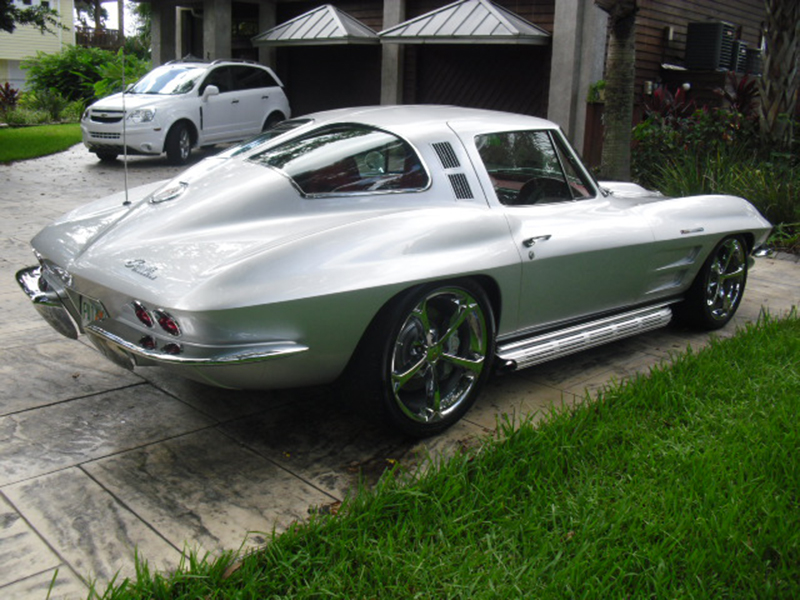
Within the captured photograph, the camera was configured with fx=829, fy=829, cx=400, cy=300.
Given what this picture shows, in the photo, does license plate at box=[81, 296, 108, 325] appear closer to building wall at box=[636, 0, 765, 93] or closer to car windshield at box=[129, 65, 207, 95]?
car windshield at box=[129, 65, 207, 95]

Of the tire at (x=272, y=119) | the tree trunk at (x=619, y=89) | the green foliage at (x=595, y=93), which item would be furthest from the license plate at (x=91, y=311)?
the tire at (x=272, y=119)

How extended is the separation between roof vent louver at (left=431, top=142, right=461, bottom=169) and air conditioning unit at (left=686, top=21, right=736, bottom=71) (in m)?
11.6

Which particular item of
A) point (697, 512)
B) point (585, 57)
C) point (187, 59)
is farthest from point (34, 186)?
point (697, 512)

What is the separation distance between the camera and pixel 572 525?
297cm

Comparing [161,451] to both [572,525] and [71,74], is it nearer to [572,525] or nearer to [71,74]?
[572,525]

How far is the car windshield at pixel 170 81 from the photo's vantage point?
14008 mm

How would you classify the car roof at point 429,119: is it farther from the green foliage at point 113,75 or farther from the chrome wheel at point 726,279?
the green foliage at point 113,75

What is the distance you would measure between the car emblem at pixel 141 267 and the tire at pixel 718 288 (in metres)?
3.50

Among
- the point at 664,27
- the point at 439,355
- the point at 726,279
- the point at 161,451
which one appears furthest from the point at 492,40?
the point at 161,451

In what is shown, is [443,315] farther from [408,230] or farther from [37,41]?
[37,41]

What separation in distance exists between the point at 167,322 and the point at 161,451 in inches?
27.9

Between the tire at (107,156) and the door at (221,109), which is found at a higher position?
the door at (221,109)

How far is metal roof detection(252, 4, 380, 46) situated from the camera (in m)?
15.8

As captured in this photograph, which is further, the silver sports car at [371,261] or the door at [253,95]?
the door at [253,95]
